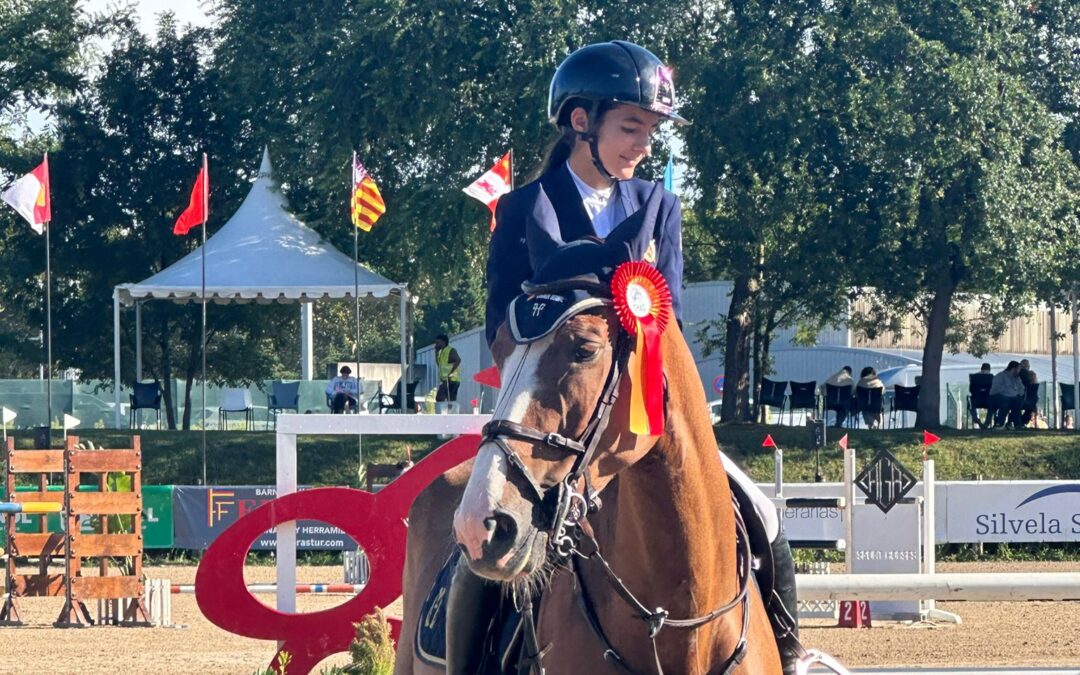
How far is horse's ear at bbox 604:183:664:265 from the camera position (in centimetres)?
321

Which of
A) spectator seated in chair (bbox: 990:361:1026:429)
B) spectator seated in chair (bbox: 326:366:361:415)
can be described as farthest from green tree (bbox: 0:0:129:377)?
spectator seated in chair (bbox: 990:361:1026:429)

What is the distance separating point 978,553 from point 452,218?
12.9 m

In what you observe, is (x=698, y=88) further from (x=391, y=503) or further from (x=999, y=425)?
(x=391, y=503)

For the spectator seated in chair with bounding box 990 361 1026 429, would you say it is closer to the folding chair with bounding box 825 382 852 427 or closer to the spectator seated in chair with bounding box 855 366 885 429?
the spectator seated in chair with bounding box 855 366 885 429

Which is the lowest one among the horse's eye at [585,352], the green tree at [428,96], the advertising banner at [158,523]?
the advertising banner at [158,523]

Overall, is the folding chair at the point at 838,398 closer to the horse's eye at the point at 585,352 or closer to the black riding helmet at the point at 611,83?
the black riding helmet at the point at 611,83

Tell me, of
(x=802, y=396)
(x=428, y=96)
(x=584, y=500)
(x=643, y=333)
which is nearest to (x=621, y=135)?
(x=643, y=333)

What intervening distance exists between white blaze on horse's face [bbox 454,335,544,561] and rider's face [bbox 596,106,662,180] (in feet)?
2.70

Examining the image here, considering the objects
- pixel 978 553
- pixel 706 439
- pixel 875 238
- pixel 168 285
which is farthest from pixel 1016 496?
pixel 706 439

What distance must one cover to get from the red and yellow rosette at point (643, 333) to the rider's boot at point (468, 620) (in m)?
0.96

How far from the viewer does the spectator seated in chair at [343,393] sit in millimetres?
25000

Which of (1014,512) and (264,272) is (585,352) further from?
(264,272)

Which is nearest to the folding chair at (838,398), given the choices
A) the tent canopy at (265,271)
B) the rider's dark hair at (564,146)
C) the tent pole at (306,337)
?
the tent canopy at (265,271)

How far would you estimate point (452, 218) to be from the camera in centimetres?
2822
